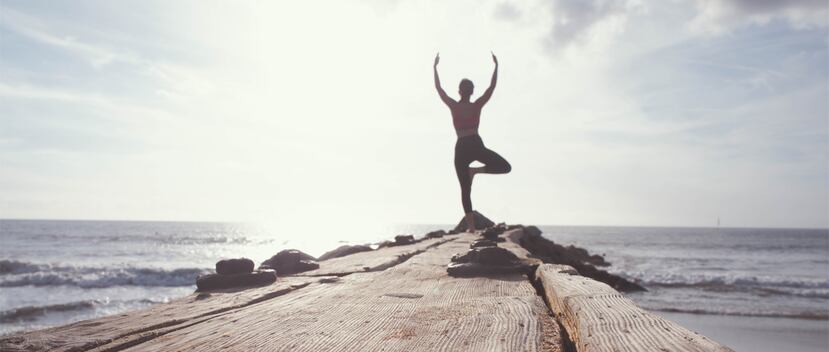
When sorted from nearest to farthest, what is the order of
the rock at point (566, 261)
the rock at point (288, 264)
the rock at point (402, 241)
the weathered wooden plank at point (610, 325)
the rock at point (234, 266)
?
the weathered wooden plank at point (610, 325) → the rock at point (234, 266) → the rock at point (288, 264) → the rock at point (402, 241) → the rock at point (566, 261)

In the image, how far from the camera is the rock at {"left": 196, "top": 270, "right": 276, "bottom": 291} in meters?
2.74

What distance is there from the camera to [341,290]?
7.70 feet

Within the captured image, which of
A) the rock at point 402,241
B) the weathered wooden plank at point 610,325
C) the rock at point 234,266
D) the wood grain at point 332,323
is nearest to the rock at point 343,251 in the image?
the rock at point 402,241

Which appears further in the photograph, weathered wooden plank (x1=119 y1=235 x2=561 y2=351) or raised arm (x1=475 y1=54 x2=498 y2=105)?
raised arm (x1=475 y1=54 x2=498 y2=105)

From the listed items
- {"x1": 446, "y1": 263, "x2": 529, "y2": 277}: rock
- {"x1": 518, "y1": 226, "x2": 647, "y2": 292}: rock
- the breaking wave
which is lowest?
the breaking wave

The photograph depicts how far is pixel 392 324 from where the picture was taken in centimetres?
153

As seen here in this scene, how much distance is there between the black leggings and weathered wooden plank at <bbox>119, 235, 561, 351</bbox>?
168 inches

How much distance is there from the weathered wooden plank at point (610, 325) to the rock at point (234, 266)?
1685mm

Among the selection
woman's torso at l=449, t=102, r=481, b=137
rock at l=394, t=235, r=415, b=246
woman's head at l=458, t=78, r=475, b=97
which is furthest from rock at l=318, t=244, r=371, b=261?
woman's head at l=458, t=78, r=475, b=97

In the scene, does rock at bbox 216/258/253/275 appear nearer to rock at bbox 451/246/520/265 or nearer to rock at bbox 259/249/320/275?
rock at bbox 259/249/320/275

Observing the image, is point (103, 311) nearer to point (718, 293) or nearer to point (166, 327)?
point (166, 327)

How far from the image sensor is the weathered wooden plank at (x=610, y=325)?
1.06 meters

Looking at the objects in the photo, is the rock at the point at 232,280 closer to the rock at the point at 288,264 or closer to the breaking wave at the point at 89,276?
the rock at the point at 288,264

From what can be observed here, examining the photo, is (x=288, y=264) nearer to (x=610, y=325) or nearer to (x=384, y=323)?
(x=384, y=323)
